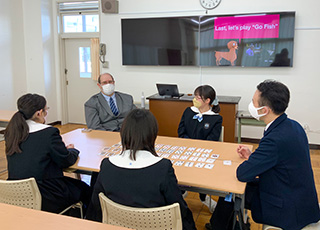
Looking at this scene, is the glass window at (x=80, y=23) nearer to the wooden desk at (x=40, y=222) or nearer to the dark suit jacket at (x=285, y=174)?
the dark suit jacket at (x=285, y=174)

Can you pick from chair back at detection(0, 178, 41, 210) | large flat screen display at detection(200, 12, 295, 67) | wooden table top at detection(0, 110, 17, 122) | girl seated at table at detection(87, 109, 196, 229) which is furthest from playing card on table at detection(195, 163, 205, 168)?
large flat screen display at detection(200, 12, 295, 67)

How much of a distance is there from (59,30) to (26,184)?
5.58 metres

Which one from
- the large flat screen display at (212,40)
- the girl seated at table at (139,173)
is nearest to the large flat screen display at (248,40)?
the large flat screen display at (212,40)

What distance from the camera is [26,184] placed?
1988 mm

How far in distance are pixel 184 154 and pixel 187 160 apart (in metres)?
0.14

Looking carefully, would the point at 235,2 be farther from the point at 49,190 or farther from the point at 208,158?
the point at 49,190

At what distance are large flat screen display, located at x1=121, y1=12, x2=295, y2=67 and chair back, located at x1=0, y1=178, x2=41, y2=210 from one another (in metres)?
4.22

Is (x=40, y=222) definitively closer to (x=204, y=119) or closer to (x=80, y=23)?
(x=204, y=119)

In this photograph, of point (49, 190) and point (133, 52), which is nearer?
point (49, 190)

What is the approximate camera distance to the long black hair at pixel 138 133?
67.6 inches

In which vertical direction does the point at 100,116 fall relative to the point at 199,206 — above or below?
above

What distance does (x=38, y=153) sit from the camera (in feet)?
7.05

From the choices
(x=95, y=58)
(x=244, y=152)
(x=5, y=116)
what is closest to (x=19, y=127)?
(x=244, y=152)

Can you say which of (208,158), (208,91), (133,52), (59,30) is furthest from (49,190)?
(59,30)
